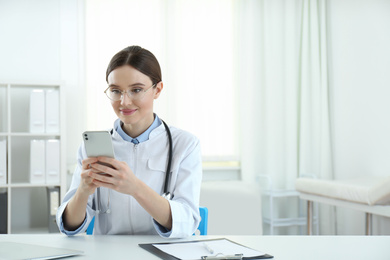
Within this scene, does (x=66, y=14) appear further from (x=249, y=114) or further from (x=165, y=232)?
(x=165, y=232)

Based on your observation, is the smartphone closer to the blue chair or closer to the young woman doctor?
the young woman doctor

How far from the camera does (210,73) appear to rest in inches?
147

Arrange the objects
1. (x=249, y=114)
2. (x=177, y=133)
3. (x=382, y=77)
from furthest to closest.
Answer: (x=249, y=114), (x=382, y=77), (x=177, y=133)

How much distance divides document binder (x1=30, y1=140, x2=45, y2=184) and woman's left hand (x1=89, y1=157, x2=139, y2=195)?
2.01m

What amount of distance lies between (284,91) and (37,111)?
192cm

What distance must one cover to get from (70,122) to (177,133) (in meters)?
2.08

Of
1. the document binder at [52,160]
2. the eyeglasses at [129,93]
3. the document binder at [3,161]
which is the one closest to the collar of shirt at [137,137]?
the eyeglasses at [129,93]

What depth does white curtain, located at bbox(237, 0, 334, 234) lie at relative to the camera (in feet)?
12.2

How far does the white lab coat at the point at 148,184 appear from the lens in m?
1.44

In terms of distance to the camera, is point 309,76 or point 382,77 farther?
point 309,76

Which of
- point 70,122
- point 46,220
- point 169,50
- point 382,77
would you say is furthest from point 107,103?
point 382,77

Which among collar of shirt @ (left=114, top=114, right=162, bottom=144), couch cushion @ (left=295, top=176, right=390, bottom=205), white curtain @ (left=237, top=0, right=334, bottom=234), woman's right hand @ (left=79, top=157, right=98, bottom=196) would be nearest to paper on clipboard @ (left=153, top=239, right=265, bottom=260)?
woman's right hand @ (left=79, top=157, right=98, bottom=196)

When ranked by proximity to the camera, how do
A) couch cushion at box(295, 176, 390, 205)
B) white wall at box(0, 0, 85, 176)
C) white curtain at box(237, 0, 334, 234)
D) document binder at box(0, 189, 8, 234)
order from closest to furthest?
couch cushion at box(295, 176, 390, 205) → document binder at box(0, 189, 8, 234) → white wall at box(0, 0, 85, 176) → white curtain at box(237, 0, 334, 234)

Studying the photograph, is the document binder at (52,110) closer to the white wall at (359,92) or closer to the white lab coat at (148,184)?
the white lab coat at (148,184)
